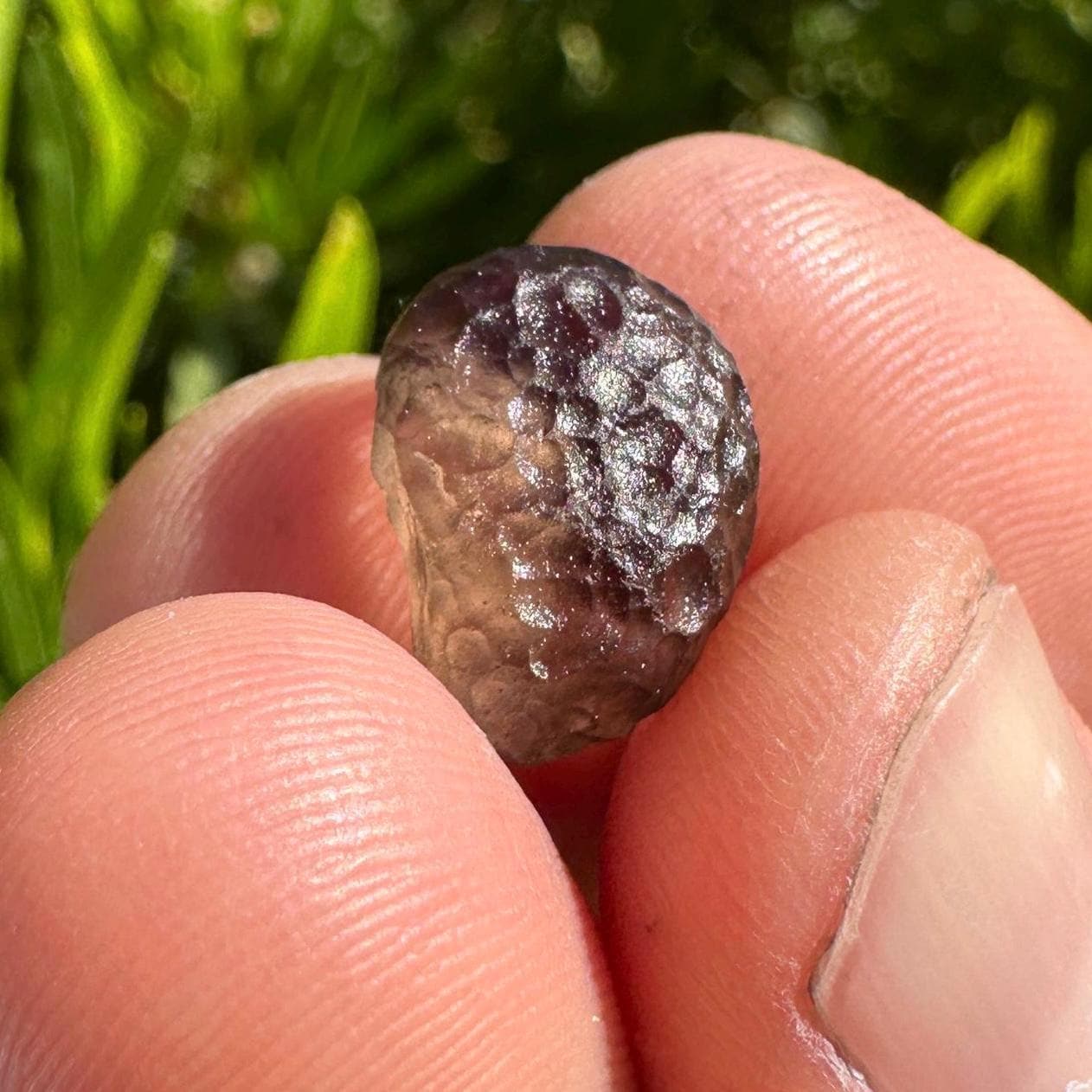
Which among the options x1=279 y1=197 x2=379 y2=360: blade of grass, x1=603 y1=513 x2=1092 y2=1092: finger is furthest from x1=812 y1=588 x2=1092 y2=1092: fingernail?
x1=279 y1=197 x2=379 y2=360: blade of grass

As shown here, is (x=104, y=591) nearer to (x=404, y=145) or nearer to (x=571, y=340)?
(x=571, y=340)

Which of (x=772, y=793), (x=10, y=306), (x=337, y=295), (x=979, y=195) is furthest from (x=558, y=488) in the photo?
(x=979, y=195)

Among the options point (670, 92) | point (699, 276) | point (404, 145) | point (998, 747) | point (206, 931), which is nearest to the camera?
point (206, 931)

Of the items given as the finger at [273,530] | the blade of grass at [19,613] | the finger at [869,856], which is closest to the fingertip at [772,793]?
the finger at [869,856]

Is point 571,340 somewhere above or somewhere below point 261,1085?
above

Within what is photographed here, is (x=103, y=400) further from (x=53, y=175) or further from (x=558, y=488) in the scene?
(x=558, y=488)

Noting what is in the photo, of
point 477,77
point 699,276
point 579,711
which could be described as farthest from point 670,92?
point 579,711

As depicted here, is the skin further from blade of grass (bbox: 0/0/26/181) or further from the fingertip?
blade of grass (bbox: 0/0/26/181)

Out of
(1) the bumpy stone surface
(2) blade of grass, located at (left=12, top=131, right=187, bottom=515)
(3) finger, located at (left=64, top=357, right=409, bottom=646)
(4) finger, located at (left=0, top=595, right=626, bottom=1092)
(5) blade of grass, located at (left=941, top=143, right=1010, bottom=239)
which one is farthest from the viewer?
(5) blade of grass, located at (left=941, top=143, right=1010, bottom=239)

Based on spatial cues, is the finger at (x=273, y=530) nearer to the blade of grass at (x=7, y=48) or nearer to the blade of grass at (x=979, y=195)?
the blade of grass at (x=7, y=48)
